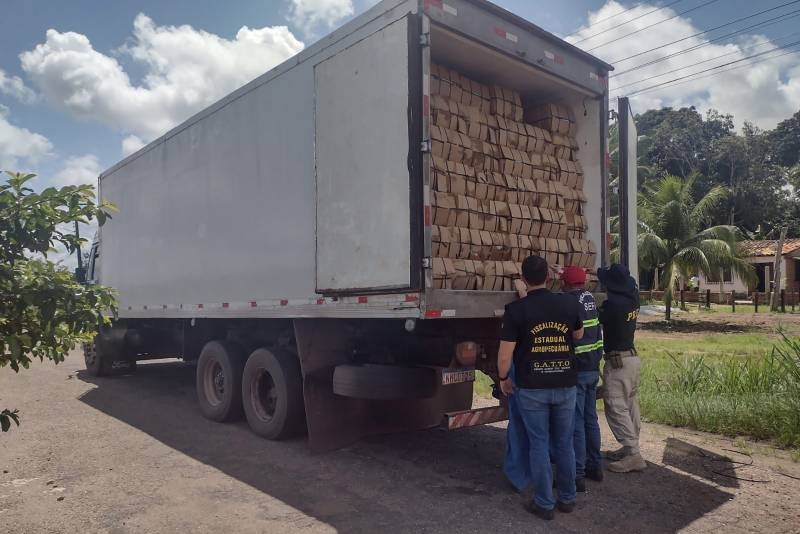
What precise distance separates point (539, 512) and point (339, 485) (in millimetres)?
1580

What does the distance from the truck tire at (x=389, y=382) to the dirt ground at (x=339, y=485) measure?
0.68 metres

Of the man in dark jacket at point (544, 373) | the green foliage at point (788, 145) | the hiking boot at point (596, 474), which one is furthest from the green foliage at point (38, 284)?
the green foliage at point (788, 145)

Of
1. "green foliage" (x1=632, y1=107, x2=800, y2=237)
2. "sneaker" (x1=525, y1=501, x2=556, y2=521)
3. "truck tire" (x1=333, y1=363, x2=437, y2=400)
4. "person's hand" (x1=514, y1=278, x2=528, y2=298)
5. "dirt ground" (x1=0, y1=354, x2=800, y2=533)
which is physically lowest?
"dirt ground" (x1=0, y1=354, x2=800, y2=533)

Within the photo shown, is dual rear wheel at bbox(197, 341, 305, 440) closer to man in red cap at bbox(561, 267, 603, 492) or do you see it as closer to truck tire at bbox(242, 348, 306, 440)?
truck tire at bbox(242, 348, 306, 440)

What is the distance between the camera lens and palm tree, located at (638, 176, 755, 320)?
19703mm

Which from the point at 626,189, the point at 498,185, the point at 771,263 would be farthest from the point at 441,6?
the point at 771,263

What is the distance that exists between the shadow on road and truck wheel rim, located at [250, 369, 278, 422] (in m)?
0.28

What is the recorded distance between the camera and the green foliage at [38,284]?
130 inches

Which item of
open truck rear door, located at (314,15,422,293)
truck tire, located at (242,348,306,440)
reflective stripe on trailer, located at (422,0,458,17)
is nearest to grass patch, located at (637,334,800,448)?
truck tire, located at (242,348,306,440)

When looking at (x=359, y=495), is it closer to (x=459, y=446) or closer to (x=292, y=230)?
(x=459, y=446)

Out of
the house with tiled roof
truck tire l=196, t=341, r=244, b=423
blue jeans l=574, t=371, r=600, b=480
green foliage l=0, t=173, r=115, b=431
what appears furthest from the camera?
the house with tiled roof

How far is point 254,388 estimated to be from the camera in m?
6.73

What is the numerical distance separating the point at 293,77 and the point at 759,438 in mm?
5714

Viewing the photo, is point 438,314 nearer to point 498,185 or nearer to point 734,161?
point 498,185
